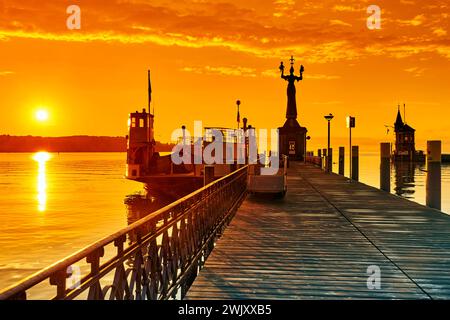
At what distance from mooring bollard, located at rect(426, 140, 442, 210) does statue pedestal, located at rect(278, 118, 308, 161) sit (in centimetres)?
4285

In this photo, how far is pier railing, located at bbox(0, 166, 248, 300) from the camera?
4030mm

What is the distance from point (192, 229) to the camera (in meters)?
9.62

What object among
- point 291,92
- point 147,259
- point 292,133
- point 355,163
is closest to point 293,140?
point 292,133

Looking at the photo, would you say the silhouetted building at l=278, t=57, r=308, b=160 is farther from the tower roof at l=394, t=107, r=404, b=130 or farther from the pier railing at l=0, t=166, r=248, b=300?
the tower roof at l=394, t=107, r=404, b=130

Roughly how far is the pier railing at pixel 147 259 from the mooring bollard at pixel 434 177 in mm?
7991

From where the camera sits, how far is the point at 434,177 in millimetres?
17000

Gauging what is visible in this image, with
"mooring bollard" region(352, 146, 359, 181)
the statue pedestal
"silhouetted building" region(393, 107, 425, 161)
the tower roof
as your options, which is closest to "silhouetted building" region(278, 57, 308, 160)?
the statue pedestal

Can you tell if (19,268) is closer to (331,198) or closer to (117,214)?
(331,198)

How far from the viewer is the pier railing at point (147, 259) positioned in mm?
4030

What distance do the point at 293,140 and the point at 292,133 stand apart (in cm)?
85

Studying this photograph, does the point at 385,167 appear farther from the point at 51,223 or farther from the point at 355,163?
the point at 51,223

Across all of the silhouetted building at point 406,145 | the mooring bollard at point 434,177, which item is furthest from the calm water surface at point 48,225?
the silhouetted building at point 406,145

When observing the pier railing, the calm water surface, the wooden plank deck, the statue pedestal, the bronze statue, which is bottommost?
the calm water surface

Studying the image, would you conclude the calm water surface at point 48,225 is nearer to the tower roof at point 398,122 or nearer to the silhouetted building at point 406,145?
the silhouetted building at point 406,145
